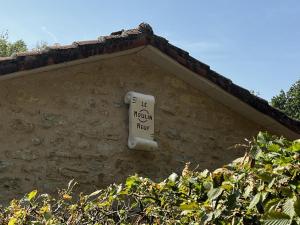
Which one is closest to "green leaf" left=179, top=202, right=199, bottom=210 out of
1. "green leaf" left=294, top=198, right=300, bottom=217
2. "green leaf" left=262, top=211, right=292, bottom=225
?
"green leaf" left=262, top=211, right=292, bottom=225

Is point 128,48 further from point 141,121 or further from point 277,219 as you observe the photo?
point 277,219

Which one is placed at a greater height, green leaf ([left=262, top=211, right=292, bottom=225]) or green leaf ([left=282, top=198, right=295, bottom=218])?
green leaf ([left=282, top=198, right=295, bottom=218])

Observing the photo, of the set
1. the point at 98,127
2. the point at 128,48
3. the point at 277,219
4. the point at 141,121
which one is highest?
the point at 128,48

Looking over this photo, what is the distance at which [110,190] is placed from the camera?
3668mm

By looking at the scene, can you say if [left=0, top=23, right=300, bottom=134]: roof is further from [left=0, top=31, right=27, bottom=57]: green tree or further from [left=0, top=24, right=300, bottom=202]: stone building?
[left=0, top=31, right=27, bottom=57]: green tree

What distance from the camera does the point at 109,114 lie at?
6.59 metres

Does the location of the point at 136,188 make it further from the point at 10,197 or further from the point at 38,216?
the point at 10,197

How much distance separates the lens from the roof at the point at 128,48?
5.64 m

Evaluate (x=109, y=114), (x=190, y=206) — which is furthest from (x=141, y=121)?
(x=190, y=206)

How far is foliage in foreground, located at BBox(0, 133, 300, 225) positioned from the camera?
8.29 ft

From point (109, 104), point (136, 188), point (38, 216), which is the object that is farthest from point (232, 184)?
point (109, 104)

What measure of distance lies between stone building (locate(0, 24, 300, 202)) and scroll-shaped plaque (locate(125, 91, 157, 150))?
0.31ft

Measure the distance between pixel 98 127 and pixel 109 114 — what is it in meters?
0.23

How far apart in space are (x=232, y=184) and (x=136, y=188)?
96 centimetres
